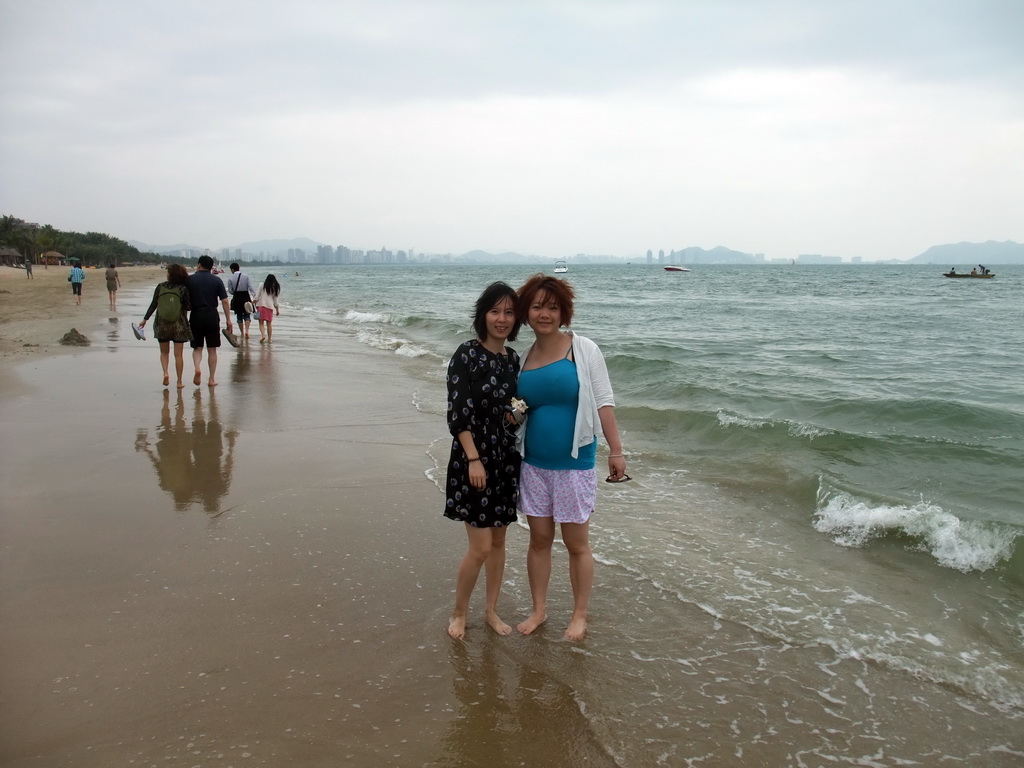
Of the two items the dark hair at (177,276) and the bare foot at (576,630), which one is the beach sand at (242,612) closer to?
the bare foot at (576,630)

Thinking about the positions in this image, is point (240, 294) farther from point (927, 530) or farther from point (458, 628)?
point (927, 530)

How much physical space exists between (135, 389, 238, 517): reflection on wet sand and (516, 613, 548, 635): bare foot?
2.55 meters

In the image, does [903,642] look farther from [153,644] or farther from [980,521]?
[153,644]

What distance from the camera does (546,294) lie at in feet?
11.4

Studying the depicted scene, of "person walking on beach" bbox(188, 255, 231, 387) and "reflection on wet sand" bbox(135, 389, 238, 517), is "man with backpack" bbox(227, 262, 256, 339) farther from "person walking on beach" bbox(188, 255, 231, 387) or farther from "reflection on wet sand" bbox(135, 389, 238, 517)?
"reflection on wet sand" bbox(135, 389, 238, 517)

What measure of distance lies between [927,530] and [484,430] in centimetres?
389

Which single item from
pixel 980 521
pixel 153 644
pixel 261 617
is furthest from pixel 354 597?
pixel 980 521

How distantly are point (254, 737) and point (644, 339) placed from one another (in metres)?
17.6

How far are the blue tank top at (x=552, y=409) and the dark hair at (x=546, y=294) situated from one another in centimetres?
25

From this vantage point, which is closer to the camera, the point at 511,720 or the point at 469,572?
the point at 511,720

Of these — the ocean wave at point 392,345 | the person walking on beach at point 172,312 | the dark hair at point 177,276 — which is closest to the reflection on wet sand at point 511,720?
the dark hair at point 177,276

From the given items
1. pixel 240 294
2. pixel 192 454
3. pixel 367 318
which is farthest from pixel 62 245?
pixel 192 454

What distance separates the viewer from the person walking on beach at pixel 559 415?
351cm

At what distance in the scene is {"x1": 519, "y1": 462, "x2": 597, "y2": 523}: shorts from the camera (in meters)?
3.59
